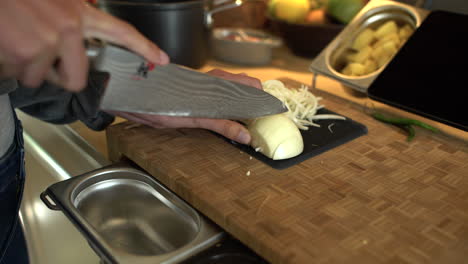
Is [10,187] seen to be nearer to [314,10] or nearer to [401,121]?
[401,121]

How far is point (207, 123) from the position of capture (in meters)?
0.96

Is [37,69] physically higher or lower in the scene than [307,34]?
higher

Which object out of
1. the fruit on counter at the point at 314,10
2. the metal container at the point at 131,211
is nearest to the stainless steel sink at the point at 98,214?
the metal container at the point at 131,211

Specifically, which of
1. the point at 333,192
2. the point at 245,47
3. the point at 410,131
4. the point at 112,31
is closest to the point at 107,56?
the point at 112,31

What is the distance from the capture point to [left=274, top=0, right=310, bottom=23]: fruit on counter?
158 cm

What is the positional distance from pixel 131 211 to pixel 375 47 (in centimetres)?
84

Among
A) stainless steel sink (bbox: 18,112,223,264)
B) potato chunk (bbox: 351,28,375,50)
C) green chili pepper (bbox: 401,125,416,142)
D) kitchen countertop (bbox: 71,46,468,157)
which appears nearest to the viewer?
stainless steel sink (bbox: 18,112,223,264)

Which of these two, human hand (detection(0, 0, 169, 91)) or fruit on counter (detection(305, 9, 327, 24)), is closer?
human hand (detection(0, 0, 169, 91))

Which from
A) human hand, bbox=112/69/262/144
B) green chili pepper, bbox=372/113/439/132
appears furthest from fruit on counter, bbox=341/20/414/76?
human hand, bbox=112/69/262/144

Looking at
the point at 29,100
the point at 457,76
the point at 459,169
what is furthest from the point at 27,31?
the point at 457,76

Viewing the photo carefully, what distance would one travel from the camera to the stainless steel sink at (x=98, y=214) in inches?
29.0

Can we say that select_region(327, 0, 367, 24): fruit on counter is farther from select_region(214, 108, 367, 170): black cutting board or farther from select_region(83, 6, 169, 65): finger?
select_region(83, 6, 169, 65): finger

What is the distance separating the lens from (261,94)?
3.01ft

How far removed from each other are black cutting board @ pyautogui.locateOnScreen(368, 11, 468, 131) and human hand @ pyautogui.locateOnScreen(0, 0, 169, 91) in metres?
0.81
